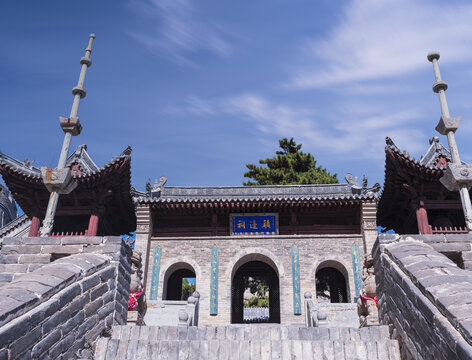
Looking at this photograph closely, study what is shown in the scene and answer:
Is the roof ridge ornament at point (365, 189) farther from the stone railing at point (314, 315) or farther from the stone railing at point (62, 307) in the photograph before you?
the stone railing at point (62, 307)

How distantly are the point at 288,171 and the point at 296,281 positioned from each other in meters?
10.7

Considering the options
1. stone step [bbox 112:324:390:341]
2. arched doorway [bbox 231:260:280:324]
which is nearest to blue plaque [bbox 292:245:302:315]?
arched doorway [bbox 231:260:280:324]

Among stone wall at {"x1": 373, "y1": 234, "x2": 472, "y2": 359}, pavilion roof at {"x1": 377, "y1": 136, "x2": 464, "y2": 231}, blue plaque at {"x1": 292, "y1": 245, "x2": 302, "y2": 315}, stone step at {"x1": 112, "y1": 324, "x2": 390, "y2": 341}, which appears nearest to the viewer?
stone wall at {"x1": 373, "y1": 234, "x2": 472, "y2": 359}

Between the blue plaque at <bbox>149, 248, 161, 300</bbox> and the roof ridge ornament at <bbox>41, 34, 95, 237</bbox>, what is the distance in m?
6.95

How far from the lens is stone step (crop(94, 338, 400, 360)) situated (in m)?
4.82

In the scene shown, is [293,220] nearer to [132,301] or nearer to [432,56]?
[432,56]

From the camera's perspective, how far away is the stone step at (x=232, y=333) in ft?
18.0

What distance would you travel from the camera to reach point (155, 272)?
14.7 meters

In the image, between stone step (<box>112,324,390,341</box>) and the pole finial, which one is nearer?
stone step (<box>112,324,390,341</box>)

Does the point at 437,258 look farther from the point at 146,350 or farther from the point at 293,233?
the point at 293,233

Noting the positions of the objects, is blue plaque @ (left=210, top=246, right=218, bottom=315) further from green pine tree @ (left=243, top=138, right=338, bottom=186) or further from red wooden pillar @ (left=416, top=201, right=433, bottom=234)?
green pine tree @ (left=243, top=138, right=338, bottom=186)

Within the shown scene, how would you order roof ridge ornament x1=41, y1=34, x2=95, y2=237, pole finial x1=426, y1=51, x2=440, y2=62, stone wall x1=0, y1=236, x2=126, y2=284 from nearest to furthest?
1. stone wall x1=0, y1=236, x2=126, y2=284
2. roof ridge ornament x1=41, y1=34, x2=95, y2=237
3. pole finial x1=426, y1=51, x2=440, y2=62

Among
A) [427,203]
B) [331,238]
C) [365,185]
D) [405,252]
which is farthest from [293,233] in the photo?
[405,252]

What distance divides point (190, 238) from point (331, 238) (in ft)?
16.4
